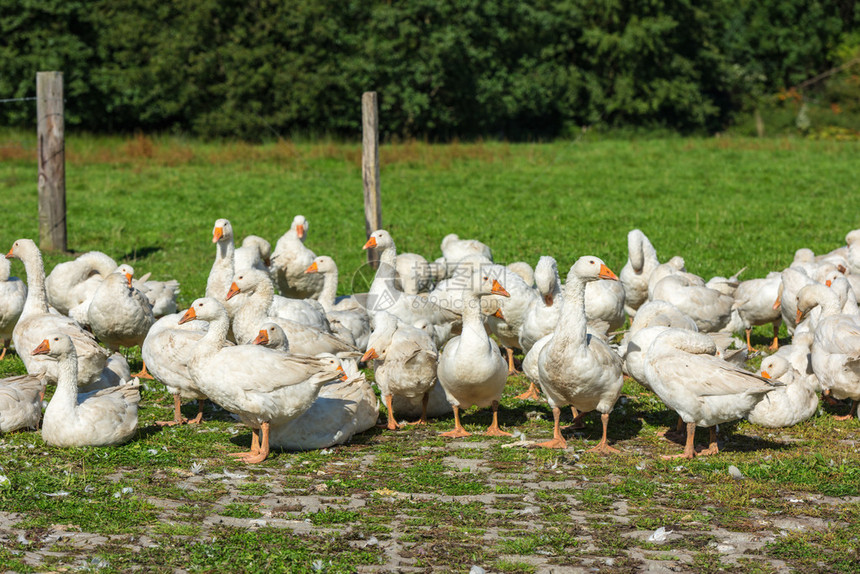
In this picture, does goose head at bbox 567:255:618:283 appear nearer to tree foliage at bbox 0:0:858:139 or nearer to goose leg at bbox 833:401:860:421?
goose leg at bbox 833:401:860:421

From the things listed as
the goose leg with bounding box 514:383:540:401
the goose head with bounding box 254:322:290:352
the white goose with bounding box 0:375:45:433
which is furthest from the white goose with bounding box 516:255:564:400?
the white goose with bounding box 0:375:45:433

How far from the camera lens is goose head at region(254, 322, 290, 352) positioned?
922 cm

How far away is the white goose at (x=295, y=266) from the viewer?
14.9 metres

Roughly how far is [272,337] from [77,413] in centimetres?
195

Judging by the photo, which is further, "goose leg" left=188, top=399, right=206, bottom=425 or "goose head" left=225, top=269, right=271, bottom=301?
"goose head" left=225, top=269, right=271, bottom=301

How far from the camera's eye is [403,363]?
372 inches

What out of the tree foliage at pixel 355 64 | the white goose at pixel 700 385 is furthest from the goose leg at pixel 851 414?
the tree foliage at pixel 355 64

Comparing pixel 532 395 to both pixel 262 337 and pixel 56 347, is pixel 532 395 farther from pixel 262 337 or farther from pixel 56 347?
pixel 56 347

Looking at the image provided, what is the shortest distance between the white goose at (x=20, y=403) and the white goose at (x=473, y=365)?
390cm

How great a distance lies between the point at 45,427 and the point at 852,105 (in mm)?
45614

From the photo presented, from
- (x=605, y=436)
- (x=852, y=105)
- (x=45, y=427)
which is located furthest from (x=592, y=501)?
(x=852, y=105)

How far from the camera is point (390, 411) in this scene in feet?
31.9

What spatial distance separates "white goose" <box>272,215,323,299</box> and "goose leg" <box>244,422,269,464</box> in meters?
6.59

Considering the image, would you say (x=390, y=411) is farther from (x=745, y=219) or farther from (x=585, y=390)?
(x=745, y=219)
